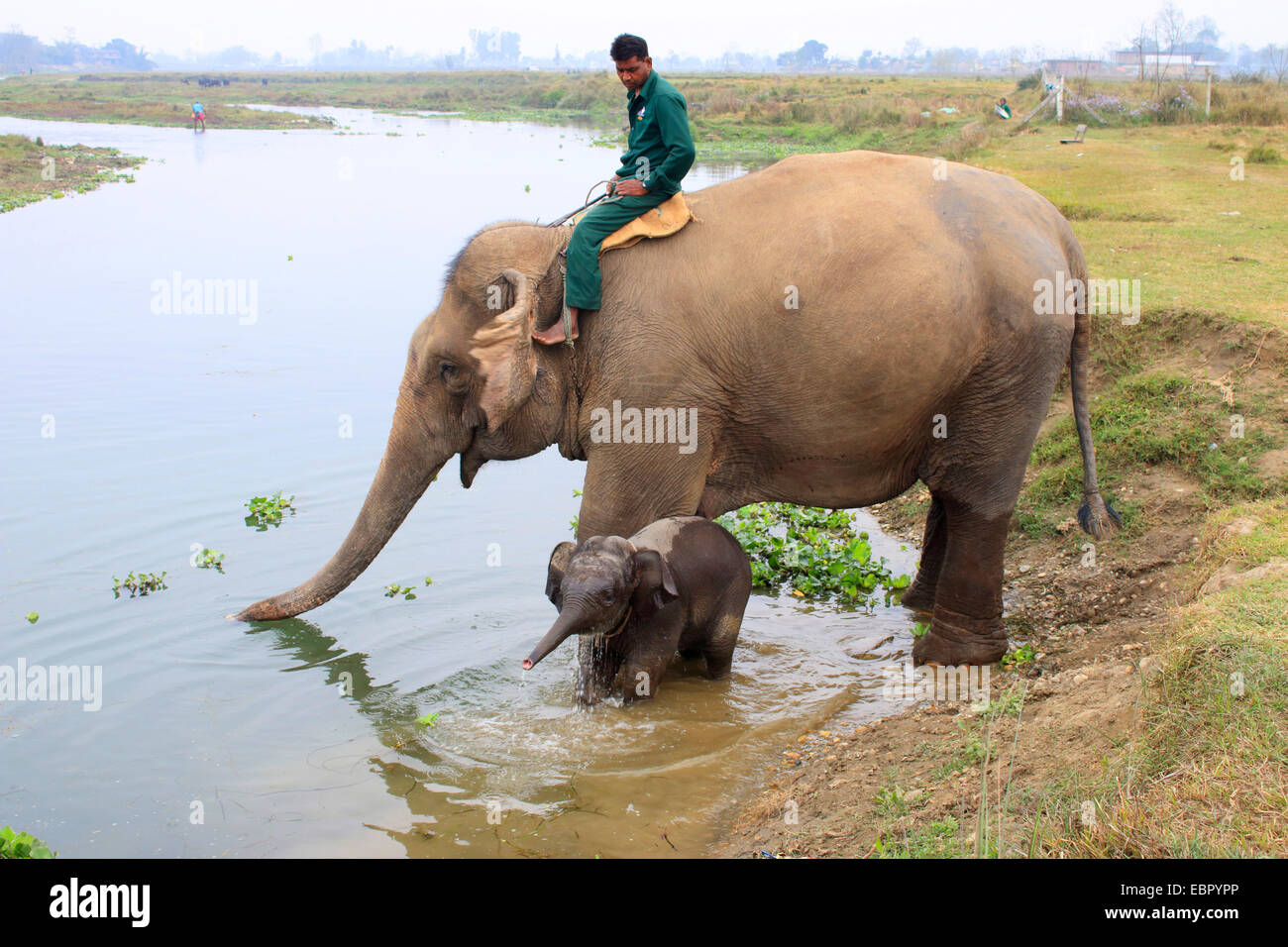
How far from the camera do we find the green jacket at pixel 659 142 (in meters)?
5.77

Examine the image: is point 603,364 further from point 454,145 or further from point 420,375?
point 454,145

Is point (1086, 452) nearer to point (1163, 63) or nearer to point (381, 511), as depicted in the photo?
point (381, 511)

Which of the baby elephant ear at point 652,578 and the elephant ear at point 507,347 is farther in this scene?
the elephant ear at point 507,347

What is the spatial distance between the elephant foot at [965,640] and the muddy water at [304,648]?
1.64 ft

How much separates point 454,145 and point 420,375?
150 ft

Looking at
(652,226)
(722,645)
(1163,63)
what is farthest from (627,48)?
(1163,63)

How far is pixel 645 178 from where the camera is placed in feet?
19.3

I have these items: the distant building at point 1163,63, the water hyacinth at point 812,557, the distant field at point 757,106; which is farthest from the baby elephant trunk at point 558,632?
the distant building at point 1163,63

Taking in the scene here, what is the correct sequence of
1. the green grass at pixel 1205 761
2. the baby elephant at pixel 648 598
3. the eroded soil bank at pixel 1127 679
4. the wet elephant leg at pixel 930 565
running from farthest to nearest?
the wet elephant leg at pixel 930 565
the baby elephant at pixel 648 598
the eroded soil bank at pixel 1127 679
the green grass at pixel 1205 761

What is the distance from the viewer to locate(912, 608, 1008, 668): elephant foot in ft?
20.7

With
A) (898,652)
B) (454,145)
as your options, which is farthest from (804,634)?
(454,145)

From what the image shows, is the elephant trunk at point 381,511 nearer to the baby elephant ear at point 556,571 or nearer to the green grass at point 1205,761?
the baby elephant ear at point 556,571

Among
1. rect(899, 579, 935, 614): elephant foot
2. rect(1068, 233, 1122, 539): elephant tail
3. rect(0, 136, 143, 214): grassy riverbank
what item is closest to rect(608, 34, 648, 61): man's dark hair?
rect(1068, 233, 1122, 539): elephant tail

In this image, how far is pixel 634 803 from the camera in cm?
533
